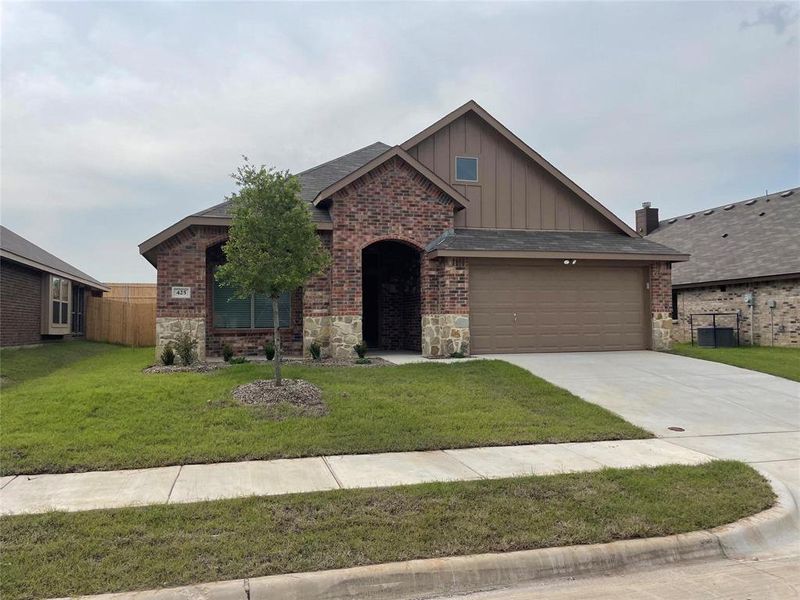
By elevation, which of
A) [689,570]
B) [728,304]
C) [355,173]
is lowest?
[689,570]

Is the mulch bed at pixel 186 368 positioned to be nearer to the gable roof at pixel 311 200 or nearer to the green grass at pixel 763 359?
the gable roof at pixel 311 200

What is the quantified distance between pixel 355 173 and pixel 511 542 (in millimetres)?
11463

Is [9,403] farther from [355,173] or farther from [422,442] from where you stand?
[355,173]

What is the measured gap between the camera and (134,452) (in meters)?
6.99

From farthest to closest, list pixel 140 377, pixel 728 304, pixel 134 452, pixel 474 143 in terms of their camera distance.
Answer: pixel 728 304
pixel 474 143
pixel 140 377
pixel 134 452

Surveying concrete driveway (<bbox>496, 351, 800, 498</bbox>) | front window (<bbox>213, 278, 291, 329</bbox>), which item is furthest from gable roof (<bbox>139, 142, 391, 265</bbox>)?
concrete driveway (<bbox>496, 351, 800, 498</bbox>)

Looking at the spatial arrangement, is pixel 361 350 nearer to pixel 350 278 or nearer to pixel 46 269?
pixel 350 278

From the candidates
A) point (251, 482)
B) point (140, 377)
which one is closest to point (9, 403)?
point (140, 377)

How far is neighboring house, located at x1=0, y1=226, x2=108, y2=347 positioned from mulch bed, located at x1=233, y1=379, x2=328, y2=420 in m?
11.4

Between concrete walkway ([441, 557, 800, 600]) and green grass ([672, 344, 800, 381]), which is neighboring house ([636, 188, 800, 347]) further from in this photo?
concrete walkway ([441, 557, 800, 600])

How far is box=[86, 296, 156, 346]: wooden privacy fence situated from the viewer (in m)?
24.6

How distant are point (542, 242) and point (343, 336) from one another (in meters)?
5.76

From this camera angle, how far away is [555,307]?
1569 centimetres

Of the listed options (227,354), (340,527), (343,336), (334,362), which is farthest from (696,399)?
(227,354)
